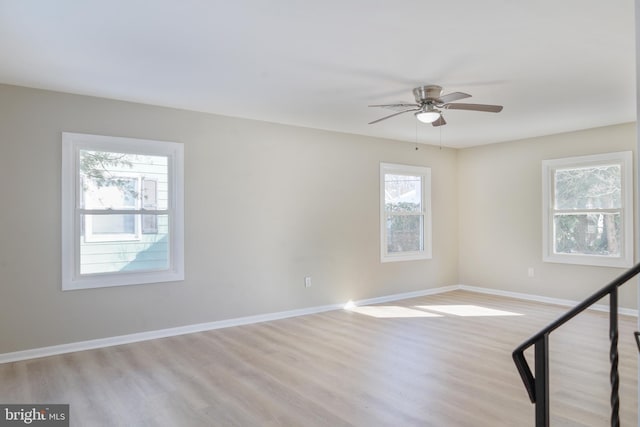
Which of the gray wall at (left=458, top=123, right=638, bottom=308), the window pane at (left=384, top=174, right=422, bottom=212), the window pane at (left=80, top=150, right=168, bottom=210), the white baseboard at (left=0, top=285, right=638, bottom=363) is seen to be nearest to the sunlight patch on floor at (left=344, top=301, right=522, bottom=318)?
the white baseboard at (left=0, top=285, right=638, bottom=363)

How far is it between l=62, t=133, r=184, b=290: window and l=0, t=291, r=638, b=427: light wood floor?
2.52ft

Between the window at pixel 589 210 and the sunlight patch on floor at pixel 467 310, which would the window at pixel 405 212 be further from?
the window at pixel 589 210

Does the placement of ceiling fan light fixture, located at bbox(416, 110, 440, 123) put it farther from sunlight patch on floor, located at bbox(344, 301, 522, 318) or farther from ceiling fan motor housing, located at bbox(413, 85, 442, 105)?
sunlight patch on floor, located at bbox(344, 301, 522, 318)

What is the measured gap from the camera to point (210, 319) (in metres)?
4.90

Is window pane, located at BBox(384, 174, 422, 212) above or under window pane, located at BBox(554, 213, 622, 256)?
above

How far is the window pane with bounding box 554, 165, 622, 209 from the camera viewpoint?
564cm

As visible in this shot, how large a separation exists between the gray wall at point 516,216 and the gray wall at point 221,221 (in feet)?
1.46

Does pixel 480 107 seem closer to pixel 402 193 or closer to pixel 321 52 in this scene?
pixel 321 52

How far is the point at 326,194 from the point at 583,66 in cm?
332

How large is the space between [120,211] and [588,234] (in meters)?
5.97

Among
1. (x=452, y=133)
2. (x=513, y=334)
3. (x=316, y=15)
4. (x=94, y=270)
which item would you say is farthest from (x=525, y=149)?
(x=94, y=270)

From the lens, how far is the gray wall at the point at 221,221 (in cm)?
390
